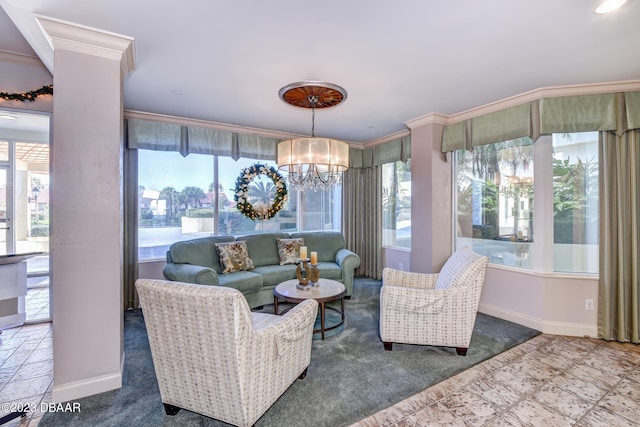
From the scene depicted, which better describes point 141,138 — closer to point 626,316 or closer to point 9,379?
point 9,379

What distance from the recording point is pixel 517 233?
11.9 ft

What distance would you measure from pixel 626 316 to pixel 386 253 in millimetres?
3119

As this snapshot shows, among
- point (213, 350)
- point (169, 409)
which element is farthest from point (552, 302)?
point (169, 409)

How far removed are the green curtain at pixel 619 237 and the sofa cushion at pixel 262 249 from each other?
3.77 meters

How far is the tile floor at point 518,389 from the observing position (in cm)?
194

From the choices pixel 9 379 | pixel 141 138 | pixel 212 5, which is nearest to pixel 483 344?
pixel 212 5

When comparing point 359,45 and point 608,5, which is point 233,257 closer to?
point 359,45

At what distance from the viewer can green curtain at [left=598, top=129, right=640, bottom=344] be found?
9.60 ft

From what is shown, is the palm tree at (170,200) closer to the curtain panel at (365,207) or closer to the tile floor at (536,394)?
the curtain panel at (365,207)

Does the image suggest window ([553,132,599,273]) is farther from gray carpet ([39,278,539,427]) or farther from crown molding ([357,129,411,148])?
crown molding ([357,129,411,148])

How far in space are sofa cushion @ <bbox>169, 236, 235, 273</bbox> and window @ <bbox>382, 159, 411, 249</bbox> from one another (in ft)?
9.70

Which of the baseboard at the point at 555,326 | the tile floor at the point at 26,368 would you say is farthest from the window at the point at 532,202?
the tile floor at the point at 26,368

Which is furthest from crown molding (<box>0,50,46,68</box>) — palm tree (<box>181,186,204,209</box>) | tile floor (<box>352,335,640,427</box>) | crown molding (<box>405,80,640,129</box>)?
crown molding (<box>405,80,640,129</box>)

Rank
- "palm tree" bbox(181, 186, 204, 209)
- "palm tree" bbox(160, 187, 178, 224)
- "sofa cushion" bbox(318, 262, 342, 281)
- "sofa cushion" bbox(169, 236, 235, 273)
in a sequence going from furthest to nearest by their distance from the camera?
1. "palm tree" bbox(181, 186, 204, 209)
2. "palm tree" bbox(160, 187, 178, 224)
3. "sofa cushion" bbox(318, 262, 342, 281)
4. "sofa cushion" bbox(169, 236, 235, 273)
